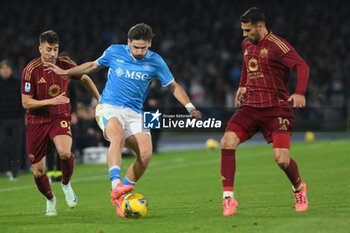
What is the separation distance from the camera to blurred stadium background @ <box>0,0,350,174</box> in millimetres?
25984

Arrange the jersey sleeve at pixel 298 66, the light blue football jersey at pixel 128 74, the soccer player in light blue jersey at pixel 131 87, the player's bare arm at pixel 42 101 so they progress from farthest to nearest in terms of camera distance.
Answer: the player's bare arm at pixel 42 101, the light blue football jersey at pixel 128 74, the soccer player in light blue jersey at pixel 131 87, the jersey sleeve at pixel 298 66

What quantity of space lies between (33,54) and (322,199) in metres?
23.8

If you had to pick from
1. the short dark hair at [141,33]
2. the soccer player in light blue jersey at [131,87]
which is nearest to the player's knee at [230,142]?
the soccer player in light blue jersey at [131,87]

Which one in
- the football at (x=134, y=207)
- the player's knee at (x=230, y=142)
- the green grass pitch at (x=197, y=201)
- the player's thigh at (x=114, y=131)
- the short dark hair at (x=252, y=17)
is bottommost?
the green grass pitch at (x=197, y=201)

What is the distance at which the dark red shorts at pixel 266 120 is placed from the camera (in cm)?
776

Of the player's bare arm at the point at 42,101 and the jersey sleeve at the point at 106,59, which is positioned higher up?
the jersey sleeve at the point at 106,59

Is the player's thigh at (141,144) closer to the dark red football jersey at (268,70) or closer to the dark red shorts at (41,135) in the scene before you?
the dark red shorts at (41,135)

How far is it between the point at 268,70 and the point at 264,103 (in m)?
0.37

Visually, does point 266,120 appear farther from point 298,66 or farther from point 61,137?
point 61,137

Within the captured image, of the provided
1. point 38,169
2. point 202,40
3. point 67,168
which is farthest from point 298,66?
point 202,40

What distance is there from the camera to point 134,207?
7.56 metres

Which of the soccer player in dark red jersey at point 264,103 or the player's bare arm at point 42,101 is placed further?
the player's bare arm at point 42,101

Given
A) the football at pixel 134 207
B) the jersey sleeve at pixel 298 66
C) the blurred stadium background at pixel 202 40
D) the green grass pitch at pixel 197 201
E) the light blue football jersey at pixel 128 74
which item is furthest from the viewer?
the blurred stadium background at pixel 202 40

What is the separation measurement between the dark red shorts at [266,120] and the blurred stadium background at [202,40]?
1442cm
